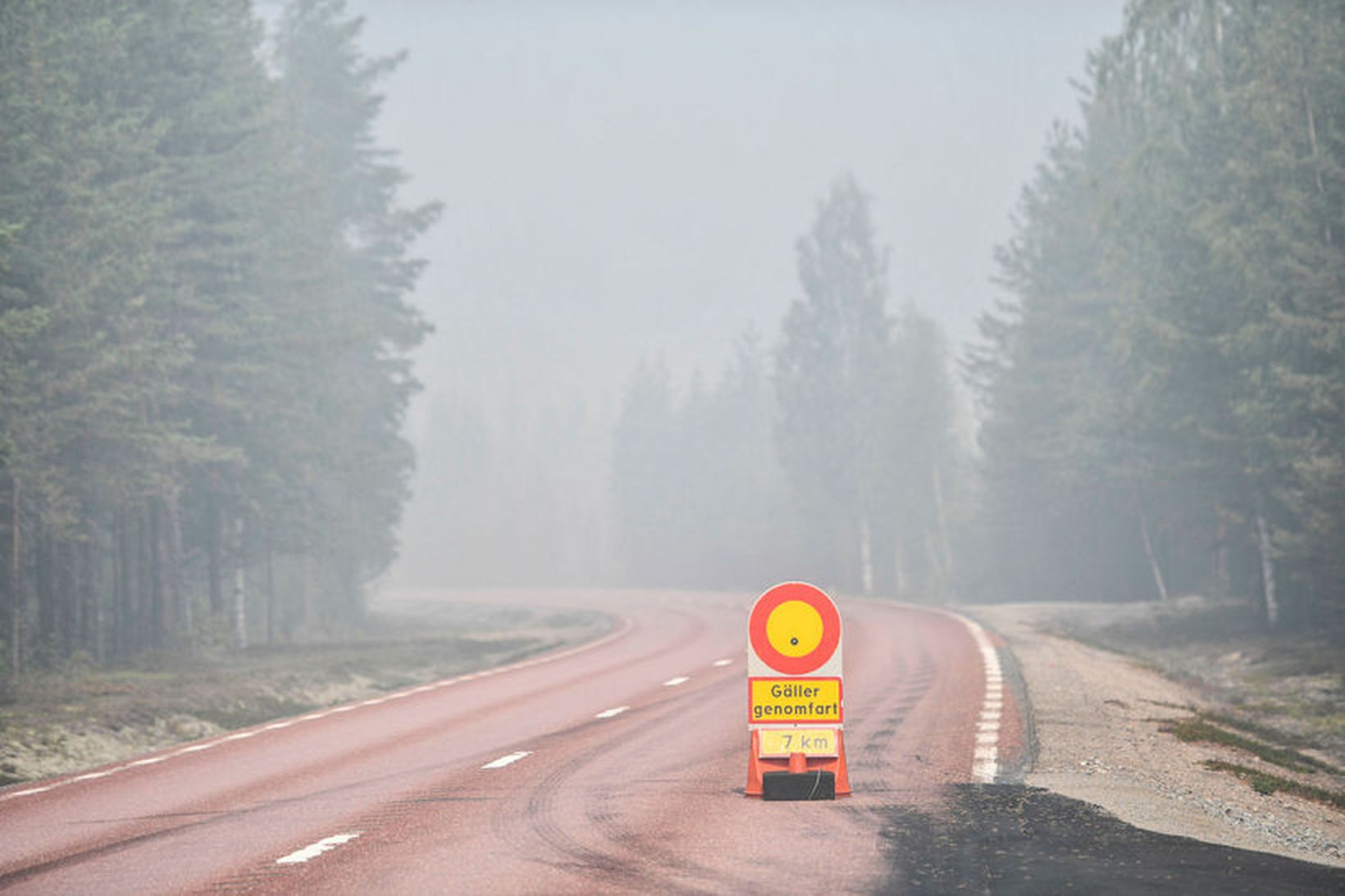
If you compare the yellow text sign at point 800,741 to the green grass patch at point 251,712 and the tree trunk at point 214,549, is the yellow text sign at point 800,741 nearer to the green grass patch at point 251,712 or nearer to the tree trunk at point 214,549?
the green grass patch at point 251,712

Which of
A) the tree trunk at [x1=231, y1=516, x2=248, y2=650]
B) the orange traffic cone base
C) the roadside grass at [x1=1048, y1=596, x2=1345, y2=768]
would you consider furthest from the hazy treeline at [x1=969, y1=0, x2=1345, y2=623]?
the tree trunk at [x1=231, y1=516, x2=248, y2=650]

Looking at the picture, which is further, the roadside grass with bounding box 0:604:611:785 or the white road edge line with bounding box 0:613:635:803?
the roadside grass with bounding box 0:604:611:785

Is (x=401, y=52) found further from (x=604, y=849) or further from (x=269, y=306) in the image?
(x=604, y=849)

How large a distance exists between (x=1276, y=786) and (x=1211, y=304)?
59.2 feet

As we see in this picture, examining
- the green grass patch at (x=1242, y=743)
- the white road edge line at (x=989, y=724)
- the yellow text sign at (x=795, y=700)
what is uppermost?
the yellow text sign at (x=795, y=700)

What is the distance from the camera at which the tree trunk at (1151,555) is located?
Answer: 140 ft

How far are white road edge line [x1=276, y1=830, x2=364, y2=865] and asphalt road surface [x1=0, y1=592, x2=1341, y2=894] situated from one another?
1.1 inches

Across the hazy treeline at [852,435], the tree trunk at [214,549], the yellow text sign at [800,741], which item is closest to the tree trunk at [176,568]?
the tree trunk at [214,549]

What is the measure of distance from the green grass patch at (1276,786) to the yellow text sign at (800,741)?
12.0 ft

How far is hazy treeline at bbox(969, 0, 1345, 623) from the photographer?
77.4ft

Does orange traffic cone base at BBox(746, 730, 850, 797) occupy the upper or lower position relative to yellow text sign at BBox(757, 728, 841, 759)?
lower

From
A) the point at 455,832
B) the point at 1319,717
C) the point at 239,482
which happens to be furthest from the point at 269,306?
the point at 455,832

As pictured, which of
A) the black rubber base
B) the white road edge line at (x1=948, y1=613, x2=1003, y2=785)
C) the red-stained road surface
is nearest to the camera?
the red-stained road surface

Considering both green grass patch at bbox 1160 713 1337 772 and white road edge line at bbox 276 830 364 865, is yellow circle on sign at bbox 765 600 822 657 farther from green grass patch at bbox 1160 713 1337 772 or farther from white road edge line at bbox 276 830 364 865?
green grass patch at bbox 1160 713 1337 772
